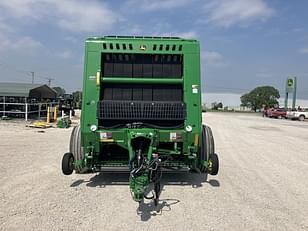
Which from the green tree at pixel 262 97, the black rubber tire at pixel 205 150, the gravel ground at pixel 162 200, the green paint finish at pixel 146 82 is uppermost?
the green tree at pixel 262 97

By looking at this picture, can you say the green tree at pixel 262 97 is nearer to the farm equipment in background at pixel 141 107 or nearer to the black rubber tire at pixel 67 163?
the farm equipment in background at pixel 141 107

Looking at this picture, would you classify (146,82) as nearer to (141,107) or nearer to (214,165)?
(141,107)

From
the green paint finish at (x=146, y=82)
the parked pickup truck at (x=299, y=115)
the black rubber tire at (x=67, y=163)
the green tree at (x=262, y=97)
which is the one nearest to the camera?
the green paint finish at (x=146, y=82)

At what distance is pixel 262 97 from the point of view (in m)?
101

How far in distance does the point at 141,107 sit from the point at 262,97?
101m

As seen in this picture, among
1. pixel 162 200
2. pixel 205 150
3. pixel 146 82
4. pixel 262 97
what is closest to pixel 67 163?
pixel 162 200

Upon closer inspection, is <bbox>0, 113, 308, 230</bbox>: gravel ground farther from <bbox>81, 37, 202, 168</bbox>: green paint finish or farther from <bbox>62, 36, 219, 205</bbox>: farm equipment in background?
<bbox>81, 37, 202, 168</bbox>: green paint finish

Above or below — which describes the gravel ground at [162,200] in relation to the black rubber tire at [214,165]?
below

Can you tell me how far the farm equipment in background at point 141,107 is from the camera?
5820 millimetres

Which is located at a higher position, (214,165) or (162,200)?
(214,165)

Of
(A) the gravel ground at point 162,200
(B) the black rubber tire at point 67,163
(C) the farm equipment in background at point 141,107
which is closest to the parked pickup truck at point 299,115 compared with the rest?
(A) the gravel ground at point 162,200

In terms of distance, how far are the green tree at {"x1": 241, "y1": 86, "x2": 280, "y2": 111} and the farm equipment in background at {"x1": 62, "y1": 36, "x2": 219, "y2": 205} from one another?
9896cm

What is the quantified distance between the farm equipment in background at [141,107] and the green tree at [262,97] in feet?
325

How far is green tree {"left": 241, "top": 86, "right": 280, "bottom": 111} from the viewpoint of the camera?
100 metres
